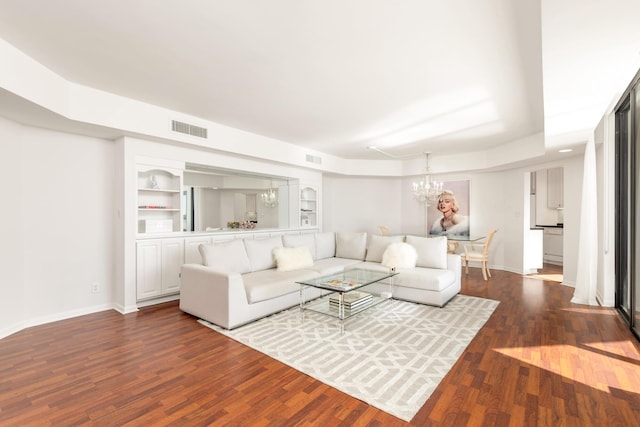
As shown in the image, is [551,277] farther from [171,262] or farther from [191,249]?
[171,262]

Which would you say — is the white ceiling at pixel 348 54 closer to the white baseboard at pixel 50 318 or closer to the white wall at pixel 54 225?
the white wall at pixel 54 225

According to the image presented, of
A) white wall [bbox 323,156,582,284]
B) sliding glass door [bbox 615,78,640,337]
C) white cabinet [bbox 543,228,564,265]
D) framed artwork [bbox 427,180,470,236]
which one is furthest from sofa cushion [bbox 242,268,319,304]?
white cabinet [bbox 543,228,564,265]

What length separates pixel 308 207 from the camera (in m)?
7.10

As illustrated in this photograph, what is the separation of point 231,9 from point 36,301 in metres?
3.93

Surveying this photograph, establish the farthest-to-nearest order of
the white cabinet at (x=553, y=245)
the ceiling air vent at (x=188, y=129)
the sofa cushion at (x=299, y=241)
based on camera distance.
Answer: the white cabinet at (x=553, y=245) < the sofa cushion at (x=299, y=241) < the ceiling air vent at (x=188, y=129)

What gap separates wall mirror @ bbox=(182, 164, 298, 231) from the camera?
552 centimetres

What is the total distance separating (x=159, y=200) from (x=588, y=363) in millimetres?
5395

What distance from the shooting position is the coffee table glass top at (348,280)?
3412 mm

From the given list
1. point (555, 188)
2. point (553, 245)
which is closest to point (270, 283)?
point (553, 245)

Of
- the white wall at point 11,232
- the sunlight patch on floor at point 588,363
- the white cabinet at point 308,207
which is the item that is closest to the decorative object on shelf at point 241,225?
the white cabinet at point 308,207

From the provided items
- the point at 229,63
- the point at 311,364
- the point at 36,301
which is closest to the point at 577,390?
the point at 311,364

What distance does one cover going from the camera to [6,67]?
2510 millimetres

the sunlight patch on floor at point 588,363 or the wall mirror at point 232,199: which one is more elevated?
the wall mirror at point 232,199

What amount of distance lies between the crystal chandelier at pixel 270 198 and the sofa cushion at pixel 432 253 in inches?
132
